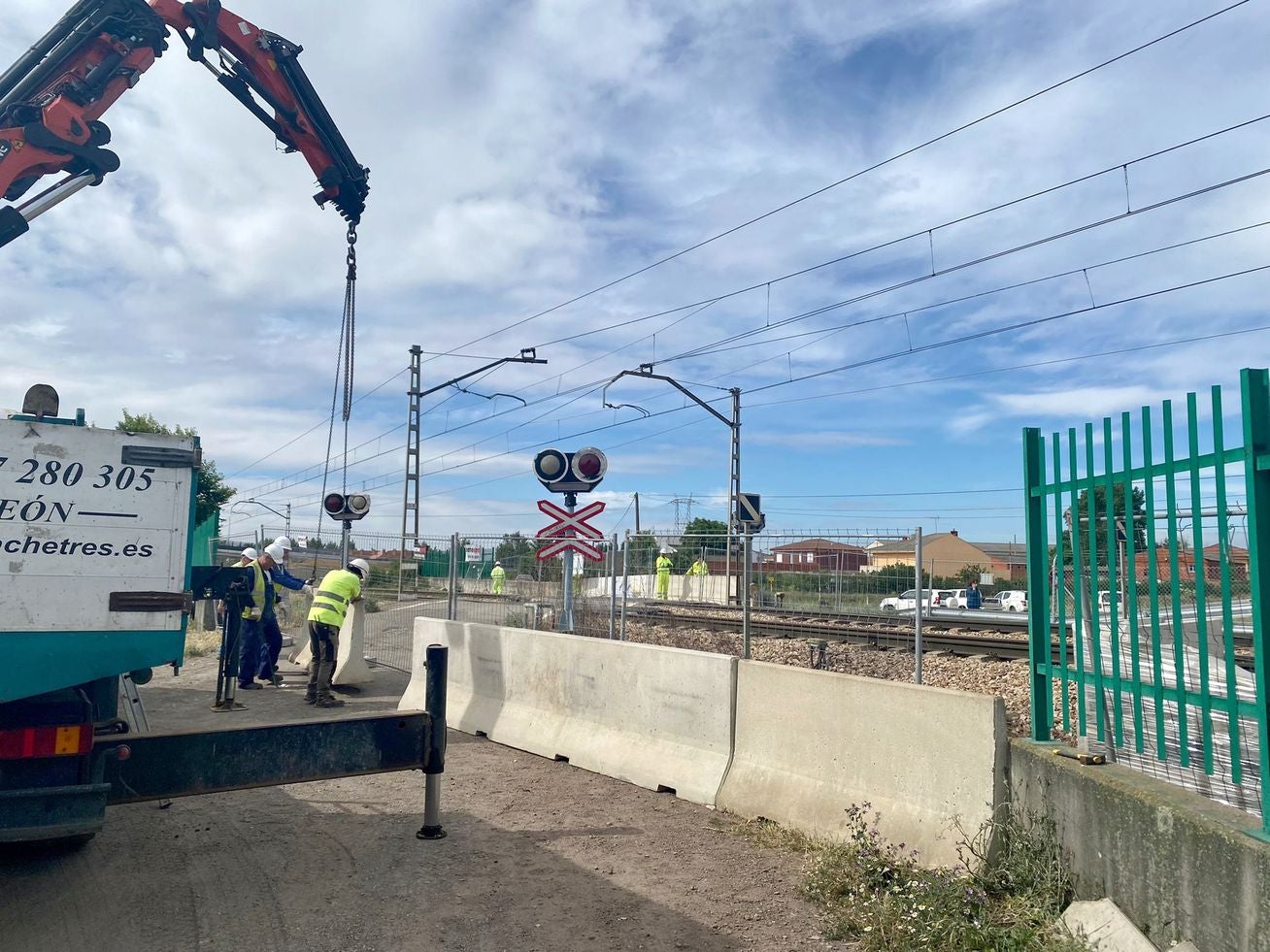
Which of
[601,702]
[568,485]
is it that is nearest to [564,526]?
[568,485]

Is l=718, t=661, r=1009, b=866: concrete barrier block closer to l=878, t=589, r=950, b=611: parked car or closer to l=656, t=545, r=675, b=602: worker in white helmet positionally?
l=878, t=589, r=950, b=611: parked car

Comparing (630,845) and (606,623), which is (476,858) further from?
(606,623)

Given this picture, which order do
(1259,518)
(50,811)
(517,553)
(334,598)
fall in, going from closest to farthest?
(1259,518)
(50,811)
(334,598)
(517,553)

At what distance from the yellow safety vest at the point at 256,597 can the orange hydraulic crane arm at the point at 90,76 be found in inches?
179

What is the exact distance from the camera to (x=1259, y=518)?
3.54 metres

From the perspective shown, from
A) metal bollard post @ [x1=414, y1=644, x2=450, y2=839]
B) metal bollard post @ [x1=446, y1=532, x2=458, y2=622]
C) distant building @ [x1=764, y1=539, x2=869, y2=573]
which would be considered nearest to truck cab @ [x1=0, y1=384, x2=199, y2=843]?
metal bollard post @ [x1=414, y1=644, x2=450, y2=839]

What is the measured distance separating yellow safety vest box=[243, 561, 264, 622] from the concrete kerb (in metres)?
2.96

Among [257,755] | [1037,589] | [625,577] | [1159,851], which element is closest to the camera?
[1159,851]

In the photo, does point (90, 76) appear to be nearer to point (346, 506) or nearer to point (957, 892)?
point (346, 506)

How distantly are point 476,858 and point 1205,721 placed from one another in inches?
153

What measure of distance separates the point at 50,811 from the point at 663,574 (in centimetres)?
607

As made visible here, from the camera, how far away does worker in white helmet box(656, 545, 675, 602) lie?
31.5 ft

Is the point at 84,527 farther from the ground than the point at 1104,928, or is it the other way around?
the point at 84,527

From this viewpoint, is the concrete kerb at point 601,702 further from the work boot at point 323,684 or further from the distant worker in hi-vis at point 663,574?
the distant worker in hi-vis at point 663,574
